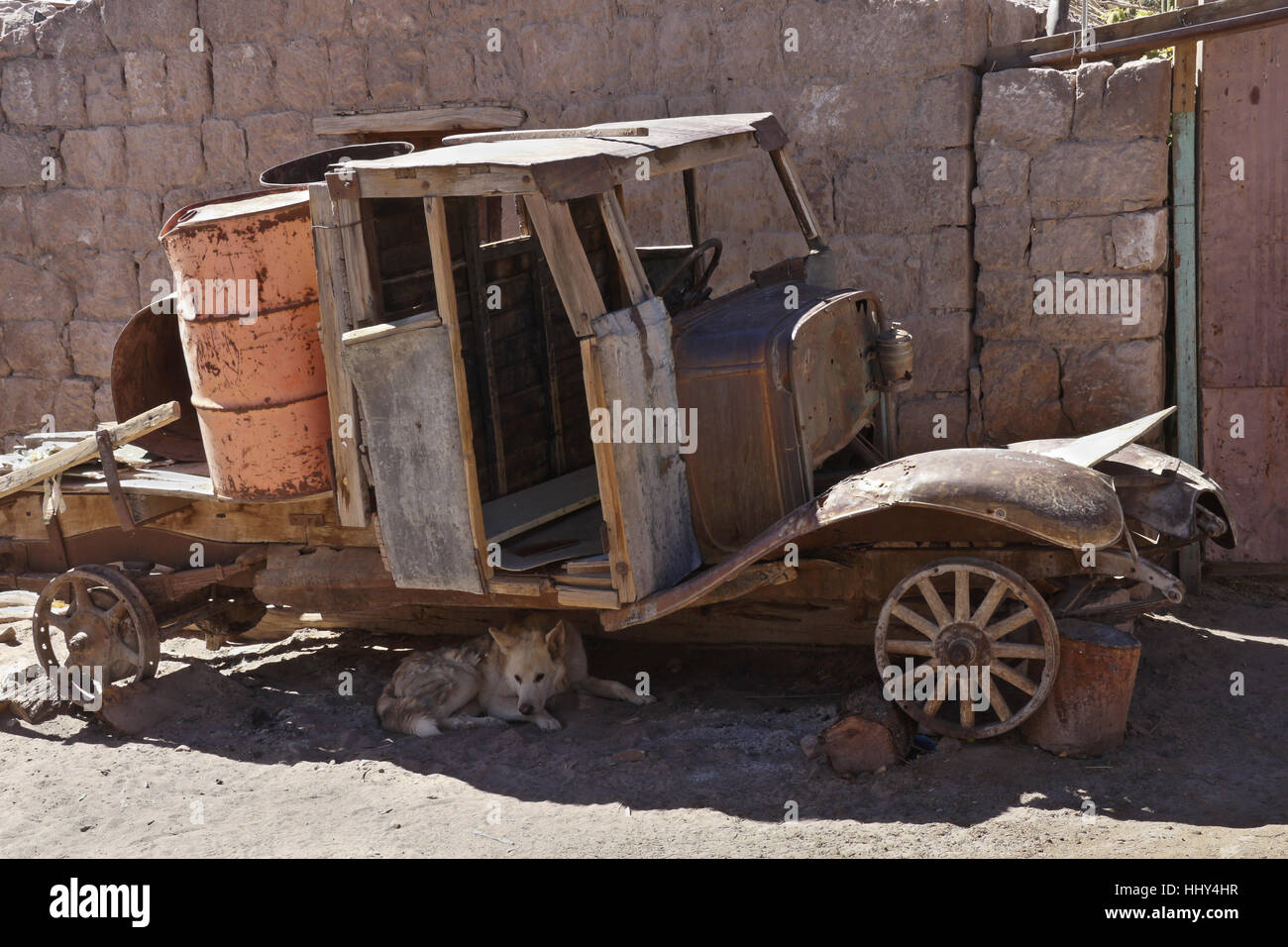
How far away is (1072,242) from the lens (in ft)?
20.1

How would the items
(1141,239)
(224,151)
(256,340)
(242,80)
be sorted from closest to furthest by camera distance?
1. (256,340)
2. (1141,239)
3. (242,80)
4. (224,151)

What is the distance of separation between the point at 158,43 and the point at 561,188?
5014 millimetres

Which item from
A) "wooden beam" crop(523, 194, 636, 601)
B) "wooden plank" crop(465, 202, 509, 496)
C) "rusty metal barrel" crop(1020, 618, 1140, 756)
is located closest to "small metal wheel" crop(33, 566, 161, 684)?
"wooden plank" crop(465, 202, 509, 496)

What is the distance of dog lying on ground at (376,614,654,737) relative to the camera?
17.2 ft

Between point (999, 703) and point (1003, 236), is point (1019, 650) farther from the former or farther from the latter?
point (1003, 236)

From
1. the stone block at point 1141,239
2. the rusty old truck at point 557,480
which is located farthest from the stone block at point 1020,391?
→ the rusty old truck at point 557,480

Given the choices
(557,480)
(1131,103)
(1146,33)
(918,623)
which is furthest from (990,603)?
(1146,33)

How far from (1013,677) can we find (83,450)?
13.3 feet

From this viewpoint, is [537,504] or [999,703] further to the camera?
[537,504]

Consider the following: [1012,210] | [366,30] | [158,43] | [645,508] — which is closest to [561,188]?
[645,508]

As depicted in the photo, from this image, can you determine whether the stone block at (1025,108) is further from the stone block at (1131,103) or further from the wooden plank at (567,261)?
the wooden plank at (567,261)

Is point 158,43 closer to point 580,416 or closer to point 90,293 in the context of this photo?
point 90,293

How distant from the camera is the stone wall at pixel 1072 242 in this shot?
5.93 meters

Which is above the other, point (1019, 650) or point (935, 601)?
point (935, 601)
